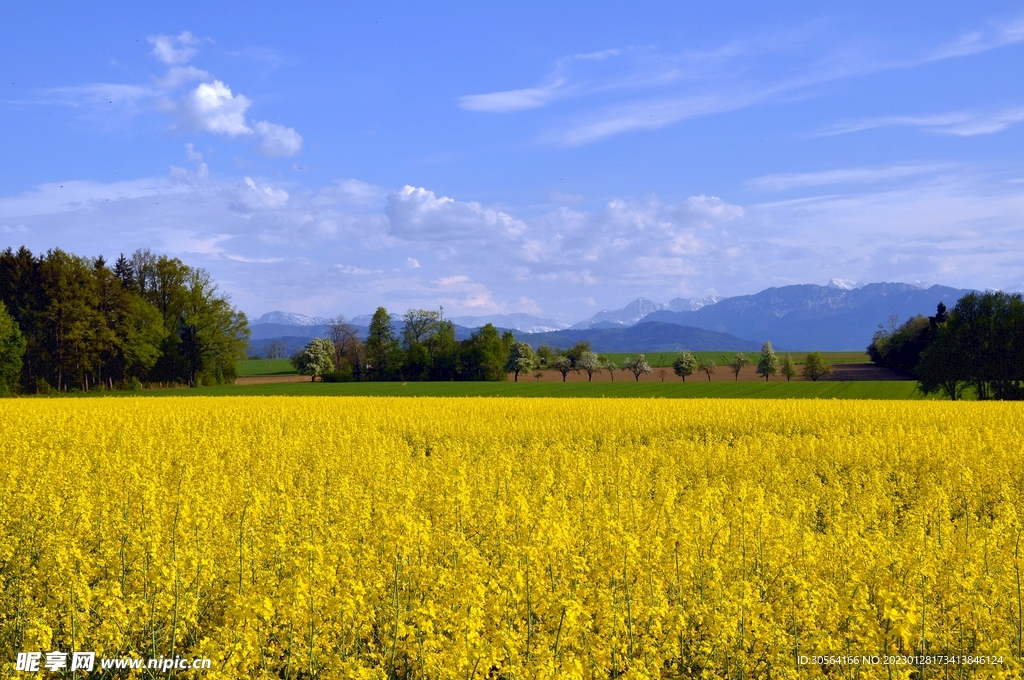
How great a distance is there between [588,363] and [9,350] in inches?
3129

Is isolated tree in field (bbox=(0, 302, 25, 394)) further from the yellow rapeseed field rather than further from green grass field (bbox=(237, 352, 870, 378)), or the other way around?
the yellow rapeseed field

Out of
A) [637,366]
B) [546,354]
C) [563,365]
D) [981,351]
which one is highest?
[546,354]

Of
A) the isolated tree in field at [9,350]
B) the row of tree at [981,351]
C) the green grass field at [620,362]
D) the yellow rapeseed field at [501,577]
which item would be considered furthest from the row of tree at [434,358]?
the yellow rapeseed field at [501,577]

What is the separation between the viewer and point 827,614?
5762mm

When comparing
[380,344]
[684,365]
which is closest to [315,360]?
[380,344]

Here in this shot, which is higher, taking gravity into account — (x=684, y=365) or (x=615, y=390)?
(x=684, y=365)

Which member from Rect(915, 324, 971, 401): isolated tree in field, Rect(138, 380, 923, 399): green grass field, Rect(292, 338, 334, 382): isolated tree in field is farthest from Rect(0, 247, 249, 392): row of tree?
Rect(915, 324, 971, 401): isolated tree in field

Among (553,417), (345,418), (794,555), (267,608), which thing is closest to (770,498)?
(794,555)

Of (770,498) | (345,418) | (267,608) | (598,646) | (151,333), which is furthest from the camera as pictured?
(151,333)

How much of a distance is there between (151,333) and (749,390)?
211 feet

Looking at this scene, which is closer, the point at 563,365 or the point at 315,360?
the point at 315,360

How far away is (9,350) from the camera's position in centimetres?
5797

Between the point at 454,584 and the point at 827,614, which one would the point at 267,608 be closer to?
the point at 454,584

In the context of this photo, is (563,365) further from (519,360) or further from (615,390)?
(615,390)
